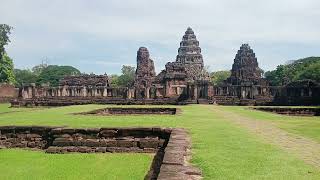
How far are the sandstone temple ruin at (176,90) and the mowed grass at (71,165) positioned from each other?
2153 centimetres

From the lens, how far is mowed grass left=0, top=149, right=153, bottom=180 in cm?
743

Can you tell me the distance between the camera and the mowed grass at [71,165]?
24.4 feet

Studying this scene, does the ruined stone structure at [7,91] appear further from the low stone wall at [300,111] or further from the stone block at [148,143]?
the stone block at [148,143]

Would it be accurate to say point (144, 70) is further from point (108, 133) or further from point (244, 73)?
point (108, 133)

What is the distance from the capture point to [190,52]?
241 feet

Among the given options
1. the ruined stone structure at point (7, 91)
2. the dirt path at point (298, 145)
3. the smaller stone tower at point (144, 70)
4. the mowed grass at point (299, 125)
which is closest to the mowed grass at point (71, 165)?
the dirt path at point (298, 145)

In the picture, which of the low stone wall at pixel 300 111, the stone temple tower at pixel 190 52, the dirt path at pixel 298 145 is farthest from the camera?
the stone temple tower at pixel 190 52

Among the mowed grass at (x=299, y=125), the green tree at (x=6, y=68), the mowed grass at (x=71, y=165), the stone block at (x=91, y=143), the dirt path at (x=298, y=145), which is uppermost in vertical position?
the green tree at (x=6, y=68)

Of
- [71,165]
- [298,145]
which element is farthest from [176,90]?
[298,145]

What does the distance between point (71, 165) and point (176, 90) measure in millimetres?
31653

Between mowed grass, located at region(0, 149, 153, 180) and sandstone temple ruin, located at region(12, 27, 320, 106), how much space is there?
21.5 meters

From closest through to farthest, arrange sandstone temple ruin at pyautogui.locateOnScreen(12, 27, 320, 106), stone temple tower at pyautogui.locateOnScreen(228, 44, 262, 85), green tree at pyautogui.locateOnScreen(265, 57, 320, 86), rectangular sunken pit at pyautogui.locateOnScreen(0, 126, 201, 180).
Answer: rectangular sunken pit at pyautogui.locateOnScreen(0, 126, 201, 180) → sandstone temple ruin at pyautogui.locateOnScreen(12, 27, 320, 106) → stone temple tower at pyautogui.locateOnScreen(228, 44, 262, 85) → green tree at pyautogui.locateOnScreen(265, 57, 320, 86)

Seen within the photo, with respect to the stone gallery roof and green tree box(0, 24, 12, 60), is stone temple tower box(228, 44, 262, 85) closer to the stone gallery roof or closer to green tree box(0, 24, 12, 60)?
the stone gallery roof

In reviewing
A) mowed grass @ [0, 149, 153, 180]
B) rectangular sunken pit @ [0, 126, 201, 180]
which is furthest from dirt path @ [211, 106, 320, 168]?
mowed grass @ [0, 149, 153, 180]
